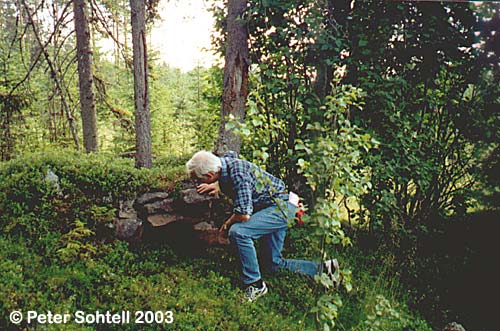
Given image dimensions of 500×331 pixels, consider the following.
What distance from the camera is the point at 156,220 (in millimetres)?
4855

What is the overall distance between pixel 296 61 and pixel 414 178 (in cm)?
242

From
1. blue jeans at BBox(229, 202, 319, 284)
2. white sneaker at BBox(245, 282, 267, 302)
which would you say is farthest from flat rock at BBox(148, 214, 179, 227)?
white sneaker at BBox(245, 282, 267, 302)

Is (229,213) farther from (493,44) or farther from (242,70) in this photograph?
(493,44)

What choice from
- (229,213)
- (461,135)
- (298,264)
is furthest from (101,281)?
(461,135)

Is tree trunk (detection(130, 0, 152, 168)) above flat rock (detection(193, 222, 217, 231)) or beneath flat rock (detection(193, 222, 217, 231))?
above

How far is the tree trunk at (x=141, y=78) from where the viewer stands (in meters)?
5.70

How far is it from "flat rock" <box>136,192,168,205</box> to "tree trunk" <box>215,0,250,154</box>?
4.40 ft

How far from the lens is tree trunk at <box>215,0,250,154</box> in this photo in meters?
5.96

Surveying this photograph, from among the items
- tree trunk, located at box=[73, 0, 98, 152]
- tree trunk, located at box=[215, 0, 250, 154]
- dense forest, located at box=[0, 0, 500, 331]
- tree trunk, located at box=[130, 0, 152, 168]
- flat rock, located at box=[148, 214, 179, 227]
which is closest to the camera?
dense forest, located at box=[0, 0, 500, 331]

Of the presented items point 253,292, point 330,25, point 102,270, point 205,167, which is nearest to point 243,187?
point 205,167

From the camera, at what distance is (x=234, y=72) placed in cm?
604

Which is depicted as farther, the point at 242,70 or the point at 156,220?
the point at 242,70

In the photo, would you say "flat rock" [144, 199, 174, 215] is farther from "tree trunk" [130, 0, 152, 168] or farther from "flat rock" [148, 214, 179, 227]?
"tree trunk" [130, 0, 152, 168]

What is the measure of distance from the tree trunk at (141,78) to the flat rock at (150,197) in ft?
3.95
